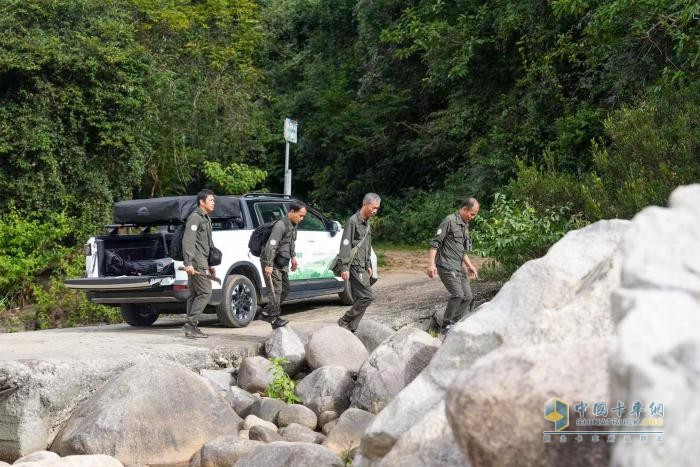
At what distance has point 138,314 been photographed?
42.5 feet

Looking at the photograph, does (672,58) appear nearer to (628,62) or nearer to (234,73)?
(628,62)

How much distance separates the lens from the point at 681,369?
2867mm

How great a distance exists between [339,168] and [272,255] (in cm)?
1938

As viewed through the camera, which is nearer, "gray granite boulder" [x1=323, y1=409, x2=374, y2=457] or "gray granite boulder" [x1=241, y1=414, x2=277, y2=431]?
"gray granite boulder" [x1=323, y1=409, x2=374, y2=457]

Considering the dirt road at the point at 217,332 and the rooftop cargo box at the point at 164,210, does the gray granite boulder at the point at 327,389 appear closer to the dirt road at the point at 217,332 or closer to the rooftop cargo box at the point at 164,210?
the dirt road at the point at 217,332

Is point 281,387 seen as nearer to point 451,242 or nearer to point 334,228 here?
point 451,242

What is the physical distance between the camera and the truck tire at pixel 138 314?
1288 cm

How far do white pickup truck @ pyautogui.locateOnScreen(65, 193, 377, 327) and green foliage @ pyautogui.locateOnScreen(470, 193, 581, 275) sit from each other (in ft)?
8.76

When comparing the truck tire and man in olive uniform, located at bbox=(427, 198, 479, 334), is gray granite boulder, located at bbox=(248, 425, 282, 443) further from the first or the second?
the truck tire

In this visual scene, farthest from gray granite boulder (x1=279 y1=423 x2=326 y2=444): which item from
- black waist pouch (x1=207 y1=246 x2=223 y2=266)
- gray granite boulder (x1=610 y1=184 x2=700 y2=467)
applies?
gray granite boulder (x1=610 y1=184 x2=700 y2=467)

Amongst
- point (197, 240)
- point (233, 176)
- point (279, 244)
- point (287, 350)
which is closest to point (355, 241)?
point (279, 244)

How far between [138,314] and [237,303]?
1.74 metres

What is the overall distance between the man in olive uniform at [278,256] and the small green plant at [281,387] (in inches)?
46.5

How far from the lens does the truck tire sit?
12.9 m
